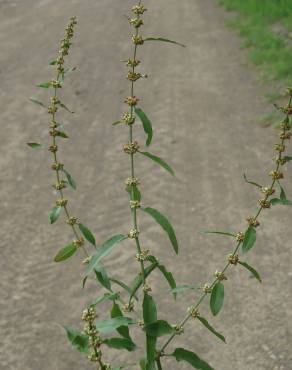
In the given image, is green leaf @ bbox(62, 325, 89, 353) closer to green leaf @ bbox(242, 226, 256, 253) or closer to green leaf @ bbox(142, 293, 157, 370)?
green leaf @ bbox(142, 293, 157, 370)

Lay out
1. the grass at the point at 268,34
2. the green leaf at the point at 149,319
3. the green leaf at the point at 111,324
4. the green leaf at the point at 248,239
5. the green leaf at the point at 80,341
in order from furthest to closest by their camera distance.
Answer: the grass at the point at 268,34 → the green leaf at the point at 248,239 → the green leaf at the point at 149,319 → the green leaf at the point at 111,324 → the green leaf at the point at 80,341

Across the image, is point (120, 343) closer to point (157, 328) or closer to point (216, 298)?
point (157, 328)

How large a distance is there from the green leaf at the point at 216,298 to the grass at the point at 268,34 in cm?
589

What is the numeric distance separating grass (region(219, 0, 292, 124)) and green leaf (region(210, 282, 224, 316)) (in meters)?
5.89

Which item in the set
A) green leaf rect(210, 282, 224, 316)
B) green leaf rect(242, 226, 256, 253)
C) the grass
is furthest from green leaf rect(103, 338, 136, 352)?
the grass

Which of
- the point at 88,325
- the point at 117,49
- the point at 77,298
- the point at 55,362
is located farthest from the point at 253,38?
the point at 88,325

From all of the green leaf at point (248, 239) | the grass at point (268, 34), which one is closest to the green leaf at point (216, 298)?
the green leaf at point (248, 239)

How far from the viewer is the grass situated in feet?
27.9

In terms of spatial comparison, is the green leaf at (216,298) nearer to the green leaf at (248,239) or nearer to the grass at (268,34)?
the green leaf at (248,239)

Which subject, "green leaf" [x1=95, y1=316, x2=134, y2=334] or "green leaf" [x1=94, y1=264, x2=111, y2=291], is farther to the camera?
"green leaf" [x1=94, y1=264, x2=111, y2=291]

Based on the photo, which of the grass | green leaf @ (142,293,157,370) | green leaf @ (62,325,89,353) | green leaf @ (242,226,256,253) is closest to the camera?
green leaf @ (62,325,89,353)

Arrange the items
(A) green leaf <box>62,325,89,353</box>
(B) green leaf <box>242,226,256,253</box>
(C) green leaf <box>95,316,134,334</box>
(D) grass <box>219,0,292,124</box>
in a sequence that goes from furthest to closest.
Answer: (D) grass <box>219,0,292,124</box>
(B) green leaf <box>242,226,256,253</box>
(C) green leaf <box>95,316,134,334</box>
(A) green leaf <box>62,325,89,353</box>

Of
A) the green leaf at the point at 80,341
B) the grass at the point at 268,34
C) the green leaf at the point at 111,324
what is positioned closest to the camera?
the green leaf at the point at 80,341

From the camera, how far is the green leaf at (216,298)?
2.38 m
